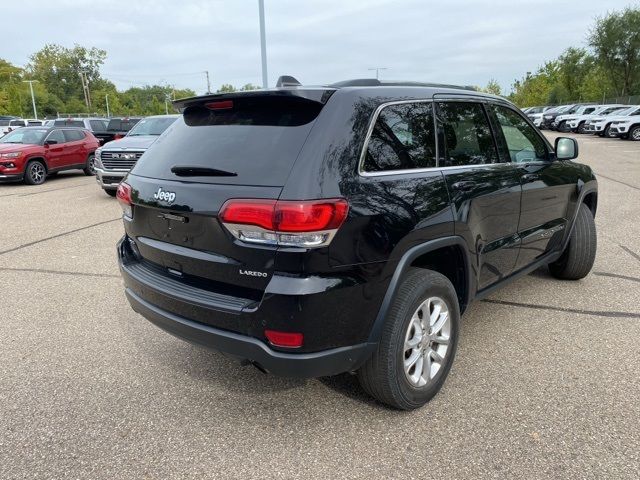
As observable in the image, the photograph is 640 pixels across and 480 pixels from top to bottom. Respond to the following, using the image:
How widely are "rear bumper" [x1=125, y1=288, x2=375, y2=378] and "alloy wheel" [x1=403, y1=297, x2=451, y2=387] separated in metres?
0.36

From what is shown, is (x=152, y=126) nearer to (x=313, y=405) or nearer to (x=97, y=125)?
(x=313, y=405)

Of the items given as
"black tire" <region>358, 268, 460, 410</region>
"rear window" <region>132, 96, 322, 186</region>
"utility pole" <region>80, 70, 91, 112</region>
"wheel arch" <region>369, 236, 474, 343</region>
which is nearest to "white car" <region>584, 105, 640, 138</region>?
"wheel arch" <region>369, 236, 474, 343</region>

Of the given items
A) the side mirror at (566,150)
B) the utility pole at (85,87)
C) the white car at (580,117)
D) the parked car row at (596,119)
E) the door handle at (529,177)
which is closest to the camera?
the door handle at (529,177)

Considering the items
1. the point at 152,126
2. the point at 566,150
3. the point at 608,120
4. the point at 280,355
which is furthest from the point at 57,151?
the point at 608,120

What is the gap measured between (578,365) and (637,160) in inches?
638

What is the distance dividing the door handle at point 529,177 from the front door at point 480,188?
119 mm

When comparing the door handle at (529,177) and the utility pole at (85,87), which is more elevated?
the utility pole at (85,87)

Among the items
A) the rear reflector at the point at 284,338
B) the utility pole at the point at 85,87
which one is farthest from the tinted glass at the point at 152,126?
the utility pole at the point at 85,87

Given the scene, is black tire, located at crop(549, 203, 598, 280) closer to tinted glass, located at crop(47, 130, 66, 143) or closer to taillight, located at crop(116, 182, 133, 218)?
taillight, located at crop(116, 182, 133, 218)

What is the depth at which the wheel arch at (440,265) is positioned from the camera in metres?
2.52

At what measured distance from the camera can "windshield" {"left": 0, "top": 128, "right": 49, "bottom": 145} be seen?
14219 mm

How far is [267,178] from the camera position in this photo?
7.78 feet

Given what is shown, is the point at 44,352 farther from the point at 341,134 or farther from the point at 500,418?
the point at 500,418

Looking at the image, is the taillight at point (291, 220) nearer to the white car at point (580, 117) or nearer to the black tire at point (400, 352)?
the black tire at point (400, 352)
